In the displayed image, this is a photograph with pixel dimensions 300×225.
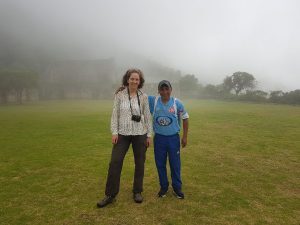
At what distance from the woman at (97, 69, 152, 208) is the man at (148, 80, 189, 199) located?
21cm

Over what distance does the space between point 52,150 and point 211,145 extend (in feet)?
20.9

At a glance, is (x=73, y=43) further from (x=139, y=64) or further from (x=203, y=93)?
(x=203, y=93)

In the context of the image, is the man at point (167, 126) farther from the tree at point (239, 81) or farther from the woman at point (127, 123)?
the tree at point (239, 81)

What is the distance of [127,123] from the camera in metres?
5.61

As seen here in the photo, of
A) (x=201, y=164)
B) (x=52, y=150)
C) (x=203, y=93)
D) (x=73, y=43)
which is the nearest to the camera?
(x=201, y=164)

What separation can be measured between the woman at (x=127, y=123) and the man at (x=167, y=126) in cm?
21

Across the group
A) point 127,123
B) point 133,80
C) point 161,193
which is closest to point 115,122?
point 127,123

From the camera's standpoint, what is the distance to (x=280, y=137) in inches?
539

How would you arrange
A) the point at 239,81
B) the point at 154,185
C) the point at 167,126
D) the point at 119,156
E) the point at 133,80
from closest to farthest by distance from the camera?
the point at 133,80, the point at 119,156, the point at 167,126, the point at 154,185, the point at 239,81

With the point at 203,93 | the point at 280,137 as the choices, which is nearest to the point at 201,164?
the point at 280,137

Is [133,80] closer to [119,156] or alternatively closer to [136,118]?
[136,118]

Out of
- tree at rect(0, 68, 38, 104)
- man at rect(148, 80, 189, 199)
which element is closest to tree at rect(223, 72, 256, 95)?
tree at rect(0, 68, 38, 104)

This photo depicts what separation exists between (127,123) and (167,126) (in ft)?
2.78

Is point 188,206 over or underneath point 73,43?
underneath
